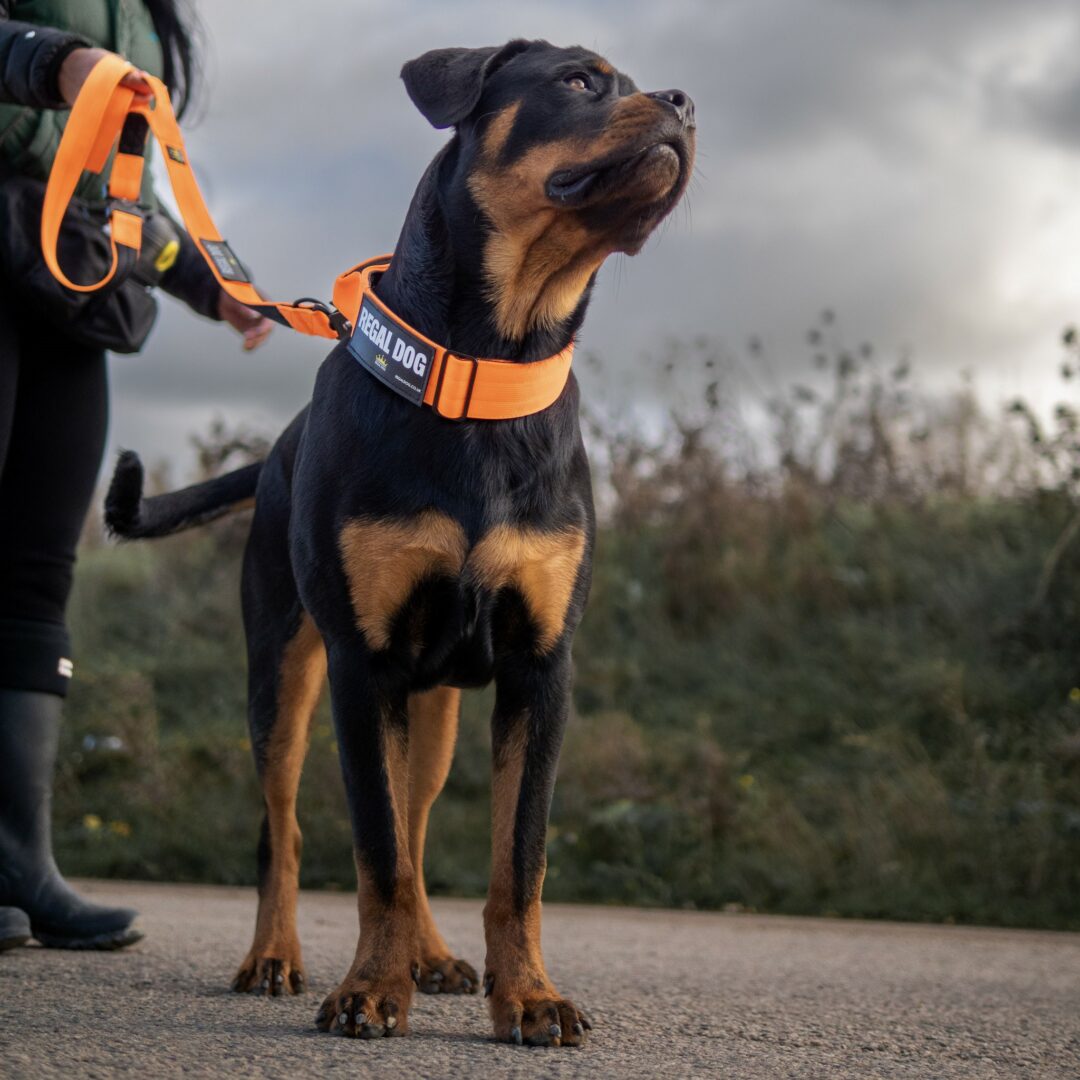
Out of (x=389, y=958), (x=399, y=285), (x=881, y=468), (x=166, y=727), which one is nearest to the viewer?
(x=389, y=958)

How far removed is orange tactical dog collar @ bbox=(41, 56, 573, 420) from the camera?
3.07 m

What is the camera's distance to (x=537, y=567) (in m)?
3.08

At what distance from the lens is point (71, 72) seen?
11.2 ft

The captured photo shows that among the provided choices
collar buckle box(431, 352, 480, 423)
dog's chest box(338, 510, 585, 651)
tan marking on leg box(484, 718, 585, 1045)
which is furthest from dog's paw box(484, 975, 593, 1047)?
collar buckle box(431, 352, 480, 423)

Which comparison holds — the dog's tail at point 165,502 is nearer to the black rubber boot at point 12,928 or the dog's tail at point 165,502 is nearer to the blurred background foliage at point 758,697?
the black rubber boot at point 12,928

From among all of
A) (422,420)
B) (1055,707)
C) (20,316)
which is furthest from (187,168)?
(1055,707)

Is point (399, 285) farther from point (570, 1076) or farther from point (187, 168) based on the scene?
point (570, 1076)

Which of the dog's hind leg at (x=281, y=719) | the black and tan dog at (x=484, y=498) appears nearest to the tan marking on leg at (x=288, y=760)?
the dog's hind leg at (x=281, y=719)

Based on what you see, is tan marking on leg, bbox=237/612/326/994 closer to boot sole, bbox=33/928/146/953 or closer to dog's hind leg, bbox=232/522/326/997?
dog's hind leg, bbox=232/522/326/997

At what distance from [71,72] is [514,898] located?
90.7 inches

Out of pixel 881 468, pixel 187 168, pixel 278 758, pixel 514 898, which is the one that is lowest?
pixel 514 898

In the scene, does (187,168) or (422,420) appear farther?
(187,168)

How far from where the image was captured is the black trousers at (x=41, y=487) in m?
4.00

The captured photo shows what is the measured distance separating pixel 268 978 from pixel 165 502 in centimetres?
150
